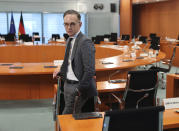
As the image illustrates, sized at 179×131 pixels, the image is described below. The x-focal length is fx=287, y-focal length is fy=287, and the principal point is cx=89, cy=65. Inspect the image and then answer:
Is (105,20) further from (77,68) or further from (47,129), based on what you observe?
(77,68)

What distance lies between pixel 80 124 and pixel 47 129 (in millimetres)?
→ 1995

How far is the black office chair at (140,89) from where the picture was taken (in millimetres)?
3309

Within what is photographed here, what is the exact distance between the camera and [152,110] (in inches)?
63.7

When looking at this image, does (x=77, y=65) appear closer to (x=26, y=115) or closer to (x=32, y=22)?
(x=26, y=115)

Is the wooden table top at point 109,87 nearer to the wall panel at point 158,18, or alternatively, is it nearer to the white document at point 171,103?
the white document at point 171,103

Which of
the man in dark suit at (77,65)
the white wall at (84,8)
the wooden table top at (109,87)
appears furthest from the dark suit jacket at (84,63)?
the white wall at (84,8)

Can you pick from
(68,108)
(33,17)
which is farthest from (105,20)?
(68,108)

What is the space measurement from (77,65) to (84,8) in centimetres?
1486

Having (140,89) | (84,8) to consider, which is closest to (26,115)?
(140,89)

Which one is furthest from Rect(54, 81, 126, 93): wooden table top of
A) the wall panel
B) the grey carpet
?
the wall panel

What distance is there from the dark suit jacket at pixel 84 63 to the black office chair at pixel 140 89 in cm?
90

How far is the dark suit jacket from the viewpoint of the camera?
2424 mm

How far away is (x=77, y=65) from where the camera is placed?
2.50 meters

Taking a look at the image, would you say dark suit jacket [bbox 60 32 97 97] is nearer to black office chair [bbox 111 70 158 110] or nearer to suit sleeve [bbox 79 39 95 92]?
suit sleeve [bbox 79 39 95 92]
